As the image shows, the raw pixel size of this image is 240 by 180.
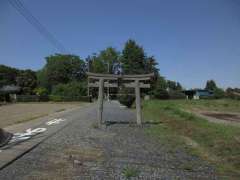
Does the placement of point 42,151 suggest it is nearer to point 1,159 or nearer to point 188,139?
point 1,159

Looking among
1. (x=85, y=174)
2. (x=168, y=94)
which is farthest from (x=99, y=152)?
(x=168, y=94)

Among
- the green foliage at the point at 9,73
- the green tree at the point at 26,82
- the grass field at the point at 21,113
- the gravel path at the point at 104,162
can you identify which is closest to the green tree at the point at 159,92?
the green tree at the point at 26,82

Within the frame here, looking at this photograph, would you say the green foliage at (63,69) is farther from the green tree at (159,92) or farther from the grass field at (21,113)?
the grass field at (21,113)

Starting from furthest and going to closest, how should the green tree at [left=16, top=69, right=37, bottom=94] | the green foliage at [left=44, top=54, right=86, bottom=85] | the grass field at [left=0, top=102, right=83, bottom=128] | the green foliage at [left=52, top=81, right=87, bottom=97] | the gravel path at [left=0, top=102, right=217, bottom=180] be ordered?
the green foliage at [left=44, top=54, right=86, bottom=85] → the green tree at [left=16, top=69, right=37, bottom=94] → the green foliage at [left=52, top=81, right=87, bottom=97] → the grass field at [left=0, top=102, right=83, bottom=128] → the gravel path at [left=0, top=102, right=217, bottom=180]

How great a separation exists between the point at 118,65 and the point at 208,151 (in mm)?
79248

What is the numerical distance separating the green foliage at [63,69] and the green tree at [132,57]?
1613cm

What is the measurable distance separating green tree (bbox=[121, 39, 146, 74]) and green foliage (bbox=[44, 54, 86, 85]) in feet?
52.9

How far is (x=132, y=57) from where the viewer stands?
76562 mm

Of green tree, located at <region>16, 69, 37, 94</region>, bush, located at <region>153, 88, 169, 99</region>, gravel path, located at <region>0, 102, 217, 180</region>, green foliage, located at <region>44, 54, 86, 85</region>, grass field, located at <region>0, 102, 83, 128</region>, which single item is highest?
green foliage, located at <region>44, 54, 86, 85</region>

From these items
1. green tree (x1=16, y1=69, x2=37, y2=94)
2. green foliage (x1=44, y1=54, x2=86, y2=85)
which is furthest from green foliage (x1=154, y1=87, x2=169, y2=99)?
green tree (x1=16, y1=69, x2=37, y2=94)

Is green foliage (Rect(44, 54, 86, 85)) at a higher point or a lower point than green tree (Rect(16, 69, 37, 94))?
higher

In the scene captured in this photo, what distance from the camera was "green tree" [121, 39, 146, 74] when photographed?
249ft

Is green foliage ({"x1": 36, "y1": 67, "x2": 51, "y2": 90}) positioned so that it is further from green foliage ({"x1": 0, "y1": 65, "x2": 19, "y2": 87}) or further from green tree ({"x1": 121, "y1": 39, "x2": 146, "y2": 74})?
green tree ({"x1": 121, "y1": 39, "x2": 146, "y2": 74})

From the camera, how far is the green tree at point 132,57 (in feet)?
249
